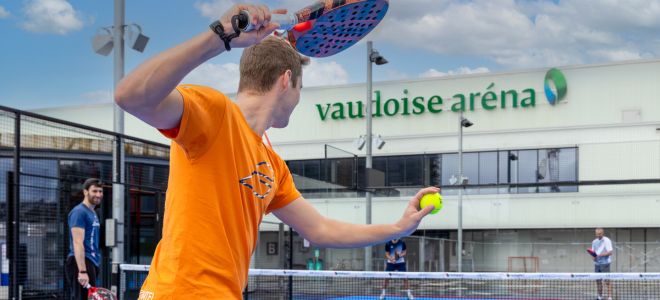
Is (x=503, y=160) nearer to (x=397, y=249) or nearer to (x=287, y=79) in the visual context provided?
(x=397, y=249)

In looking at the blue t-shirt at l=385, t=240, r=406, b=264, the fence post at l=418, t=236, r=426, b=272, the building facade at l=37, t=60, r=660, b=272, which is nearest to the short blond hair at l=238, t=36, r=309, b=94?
the blue t-shirt at l=385, t=240, r=406, b=264

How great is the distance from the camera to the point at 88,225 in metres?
9.14

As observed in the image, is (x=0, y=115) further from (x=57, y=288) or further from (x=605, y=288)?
(x=605, y=288)

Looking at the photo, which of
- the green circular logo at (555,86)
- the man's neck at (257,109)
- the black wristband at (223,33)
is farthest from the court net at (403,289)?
the green circular logo at (555,86)

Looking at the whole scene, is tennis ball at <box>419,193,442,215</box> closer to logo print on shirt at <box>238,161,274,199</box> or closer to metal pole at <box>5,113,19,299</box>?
logo print on shirt at <box>238,161,274,199</box>

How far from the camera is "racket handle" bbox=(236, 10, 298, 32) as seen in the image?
1.95 metres

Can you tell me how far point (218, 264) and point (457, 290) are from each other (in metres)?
11.9

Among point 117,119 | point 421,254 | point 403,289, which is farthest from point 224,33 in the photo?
point 421,254

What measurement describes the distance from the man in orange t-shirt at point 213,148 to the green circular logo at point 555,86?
29.4 metres

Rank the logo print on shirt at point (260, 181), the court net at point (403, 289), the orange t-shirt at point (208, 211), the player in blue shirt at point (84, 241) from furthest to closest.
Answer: the court net at point (403, 289), the player in blue shirt at point (84, 241), the logo print on shirt at point (260, 181), the orange t-shirt at point (208, 211)

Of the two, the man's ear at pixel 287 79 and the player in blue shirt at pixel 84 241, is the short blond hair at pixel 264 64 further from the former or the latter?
the player in blue shirt at pixel 84 241

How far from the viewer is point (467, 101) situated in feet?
108

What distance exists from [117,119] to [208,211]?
941 cm

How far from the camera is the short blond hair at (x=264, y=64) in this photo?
8.91 feet
